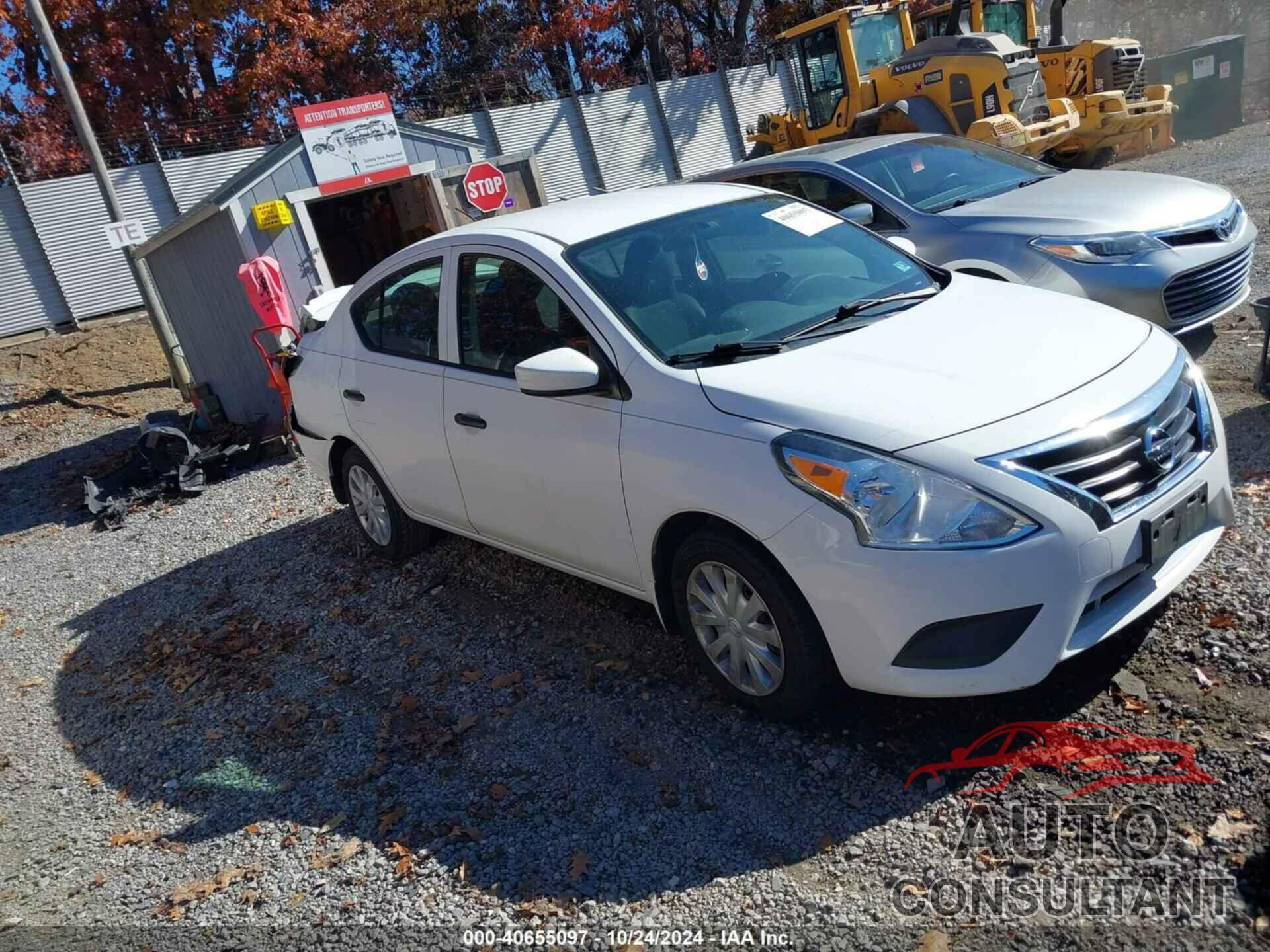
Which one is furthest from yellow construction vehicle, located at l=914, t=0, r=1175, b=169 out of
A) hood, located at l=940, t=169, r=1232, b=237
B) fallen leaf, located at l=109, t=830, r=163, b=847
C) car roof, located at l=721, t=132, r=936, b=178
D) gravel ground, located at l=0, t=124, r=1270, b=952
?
fallen leaf, located at l=109, t=830, r=163, b=847

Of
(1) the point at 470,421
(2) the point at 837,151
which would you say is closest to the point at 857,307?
(1) the point at 470,421

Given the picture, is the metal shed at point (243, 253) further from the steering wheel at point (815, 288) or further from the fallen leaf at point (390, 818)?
the fallen leaf at point (390, 818)

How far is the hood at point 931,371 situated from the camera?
124 inches

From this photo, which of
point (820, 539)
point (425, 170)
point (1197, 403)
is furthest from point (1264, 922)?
point (425, 170)

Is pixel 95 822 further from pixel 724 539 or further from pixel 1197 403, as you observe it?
pixel 1197 403

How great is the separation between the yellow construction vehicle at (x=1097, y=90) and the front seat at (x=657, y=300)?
44.9ft

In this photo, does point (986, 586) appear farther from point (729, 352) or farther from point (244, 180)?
point (244, 180)

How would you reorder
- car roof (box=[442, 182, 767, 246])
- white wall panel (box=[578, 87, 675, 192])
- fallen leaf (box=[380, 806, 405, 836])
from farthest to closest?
white wall panel (box=[578, 87, 675, 192])
car roof (box=[442, 182, 767, 246])
fallen leaf (box=[380, 806, 405, 836])

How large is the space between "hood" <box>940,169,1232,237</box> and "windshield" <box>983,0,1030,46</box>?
12512 mm

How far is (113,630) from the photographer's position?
6270mm

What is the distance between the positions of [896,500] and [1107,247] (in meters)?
4.03

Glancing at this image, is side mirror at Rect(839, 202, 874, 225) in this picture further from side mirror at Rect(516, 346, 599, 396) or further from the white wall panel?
the white wall panel

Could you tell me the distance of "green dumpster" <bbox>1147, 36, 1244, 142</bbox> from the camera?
20.5m

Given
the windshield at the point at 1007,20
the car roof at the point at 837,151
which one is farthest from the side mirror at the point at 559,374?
the windshield at the point at 1007,20
